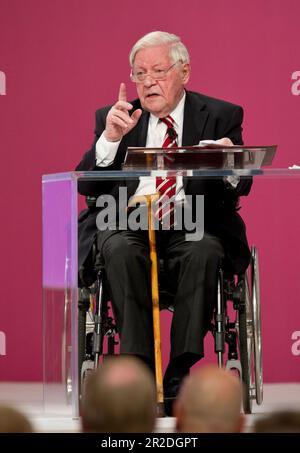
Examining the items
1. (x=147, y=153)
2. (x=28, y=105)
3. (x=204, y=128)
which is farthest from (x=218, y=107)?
(x=28, y=105)

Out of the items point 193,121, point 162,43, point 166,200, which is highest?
point 162,43

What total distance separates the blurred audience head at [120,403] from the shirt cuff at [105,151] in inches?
76.1

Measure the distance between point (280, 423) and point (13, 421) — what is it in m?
0.36

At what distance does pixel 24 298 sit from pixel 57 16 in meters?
1.28

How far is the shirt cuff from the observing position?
140 inches

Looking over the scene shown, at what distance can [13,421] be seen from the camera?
156 cm

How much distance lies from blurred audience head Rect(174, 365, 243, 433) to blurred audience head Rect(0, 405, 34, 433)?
9.3 inches

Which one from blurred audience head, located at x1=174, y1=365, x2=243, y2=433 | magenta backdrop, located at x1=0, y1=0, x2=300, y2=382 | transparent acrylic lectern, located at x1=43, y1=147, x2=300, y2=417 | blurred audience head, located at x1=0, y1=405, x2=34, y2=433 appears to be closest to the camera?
blurred audience head, located at x1=0, y1=405, x2=34, y2=433

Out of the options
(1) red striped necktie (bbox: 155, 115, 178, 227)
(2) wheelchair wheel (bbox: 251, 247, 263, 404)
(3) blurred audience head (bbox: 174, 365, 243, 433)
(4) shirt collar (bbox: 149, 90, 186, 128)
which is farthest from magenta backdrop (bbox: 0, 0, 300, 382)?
(3) blurred audience head (bbox: 174, 365, 243, 433)

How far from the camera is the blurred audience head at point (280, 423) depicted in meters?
1.59

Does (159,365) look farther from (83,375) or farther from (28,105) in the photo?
Answer: (28,105)

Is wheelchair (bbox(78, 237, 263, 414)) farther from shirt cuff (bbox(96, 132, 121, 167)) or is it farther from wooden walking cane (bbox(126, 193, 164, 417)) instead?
shirt cuff (bbox(96, 132, 121, 167))

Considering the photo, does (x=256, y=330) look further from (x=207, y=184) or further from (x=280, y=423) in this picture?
(x=280, y=423)

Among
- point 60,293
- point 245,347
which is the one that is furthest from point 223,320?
point 60,293
